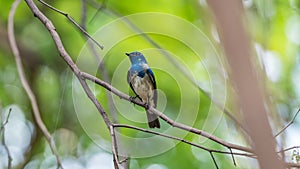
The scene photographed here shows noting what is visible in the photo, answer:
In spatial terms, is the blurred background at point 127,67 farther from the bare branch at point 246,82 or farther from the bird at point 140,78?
the bare branch at point 246,82

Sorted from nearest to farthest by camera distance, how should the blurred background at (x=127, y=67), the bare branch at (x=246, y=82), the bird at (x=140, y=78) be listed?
the bare branch at (x=246, y=82), the bird at (x=140, y=78), the blurred background at (x=127, y=67)

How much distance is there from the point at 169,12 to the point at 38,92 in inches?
45.8

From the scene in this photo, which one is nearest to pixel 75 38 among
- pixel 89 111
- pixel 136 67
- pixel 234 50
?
pixel 89 111

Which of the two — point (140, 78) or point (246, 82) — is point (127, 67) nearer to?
point (140, 78)

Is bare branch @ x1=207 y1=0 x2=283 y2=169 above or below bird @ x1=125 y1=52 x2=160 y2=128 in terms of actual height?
below

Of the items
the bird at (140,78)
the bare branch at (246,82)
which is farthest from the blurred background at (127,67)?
the bare branch at (246,82)

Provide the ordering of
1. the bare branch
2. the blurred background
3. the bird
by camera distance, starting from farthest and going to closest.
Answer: the blurred background → the bird → the bare branch

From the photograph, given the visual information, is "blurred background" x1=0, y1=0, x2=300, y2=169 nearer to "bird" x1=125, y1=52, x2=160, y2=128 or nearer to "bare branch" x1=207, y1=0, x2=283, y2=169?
"bird" x1=125, y1=52, x2=160, y2=128

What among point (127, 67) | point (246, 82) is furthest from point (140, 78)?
point (246, 82)

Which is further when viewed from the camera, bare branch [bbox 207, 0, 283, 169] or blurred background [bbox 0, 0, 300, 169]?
blurred background [bbox 0, 0, 300, 169]

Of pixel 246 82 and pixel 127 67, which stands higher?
pixel 127 67

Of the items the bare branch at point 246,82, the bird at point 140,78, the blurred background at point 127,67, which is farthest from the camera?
the blurred background at point 127,67

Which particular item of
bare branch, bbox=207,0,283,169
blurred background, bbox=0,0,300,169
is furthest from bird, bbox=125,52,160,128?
bare branch, bbox=207,0,283,169

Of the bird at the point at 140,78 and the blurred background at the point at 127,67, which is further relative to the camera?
the blurred background at the point at 127,67
